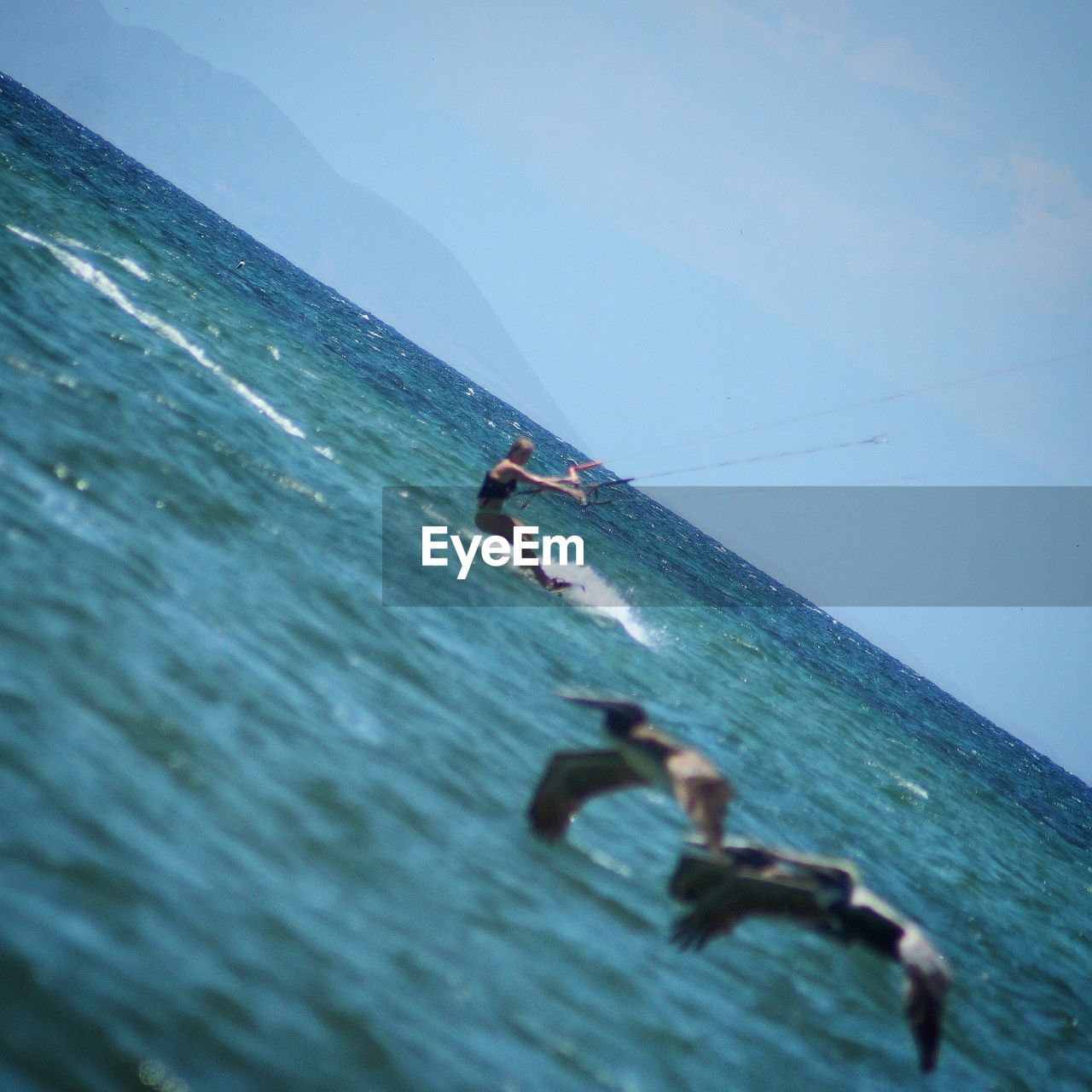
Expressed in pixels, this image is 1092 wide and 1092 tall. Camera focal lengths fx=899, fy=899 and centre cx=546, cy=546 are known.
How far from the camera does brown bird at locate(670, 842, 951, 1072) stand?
6.21 metres

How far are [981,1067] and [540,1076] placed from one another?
6363mm

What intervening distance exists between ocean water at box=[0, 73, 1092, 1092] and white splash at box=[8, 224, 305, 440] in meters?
0.22

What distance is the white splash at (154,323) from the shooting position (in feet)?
67.9

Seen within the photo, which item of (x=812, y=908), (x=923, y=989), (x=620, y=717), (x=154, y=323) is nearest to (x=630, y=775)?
(x=620, y=717)

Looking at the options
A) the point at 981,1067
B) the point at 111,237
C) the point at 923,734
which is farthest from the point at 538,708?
the point at 923,734

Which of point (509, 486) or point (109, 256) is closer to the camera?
point (509, 486)

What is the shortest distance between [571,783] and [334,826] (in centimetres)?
224

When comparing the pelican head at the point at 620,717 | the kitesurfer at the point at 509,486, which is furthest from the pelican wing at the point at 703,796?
the kitesurfer at the point at 509,486

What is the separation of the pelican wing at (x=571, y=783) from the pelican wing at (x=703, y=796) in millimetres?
976

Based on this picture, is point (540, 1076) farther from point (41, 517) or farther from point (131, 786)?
point (41, 517)

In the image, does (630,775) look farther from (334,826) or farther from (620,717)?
(334,826)

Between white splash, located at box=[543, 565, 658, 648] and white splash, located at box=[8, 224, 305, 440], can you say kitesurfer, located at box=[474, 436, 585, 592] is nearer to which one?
white splash, located at box=[543, 565, 658, 648]


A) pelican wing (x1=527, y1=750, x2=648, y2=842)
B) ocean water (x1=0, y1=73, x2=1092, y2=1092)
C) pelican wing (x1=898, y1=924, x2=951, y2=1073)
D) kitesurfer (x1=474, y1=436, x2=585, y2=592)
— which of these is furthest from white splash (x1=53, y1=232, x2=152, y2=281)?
pelican wing (x1=898, y1=924, x2=951, y2=1073)

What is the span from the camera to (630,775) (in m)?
7.49
